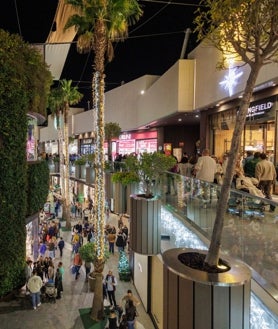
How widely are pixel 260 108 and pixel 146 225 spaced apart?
711 centimetres

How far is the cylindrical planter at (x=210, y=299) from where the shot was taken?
12.0 ft

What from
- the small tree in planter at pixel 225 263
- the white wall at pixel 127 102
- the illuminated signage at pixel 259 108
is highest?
the white wall at pixel 127 102

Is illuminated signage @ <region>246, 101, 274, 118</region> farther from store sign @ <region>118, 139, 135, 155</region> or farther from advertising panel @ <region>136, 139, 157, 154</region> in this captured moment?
store sign @ <region>118, 139, 135, 155</region>

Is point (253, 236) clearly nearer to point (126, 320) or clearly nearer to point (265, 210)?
point (265, 210)

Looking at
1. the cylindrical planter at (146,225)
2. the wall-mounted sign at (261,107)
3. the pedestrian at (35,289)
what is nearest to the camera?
the cylindrical planter at (146,225)

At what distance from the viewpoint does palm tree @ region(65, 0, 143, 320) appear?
1213 cm

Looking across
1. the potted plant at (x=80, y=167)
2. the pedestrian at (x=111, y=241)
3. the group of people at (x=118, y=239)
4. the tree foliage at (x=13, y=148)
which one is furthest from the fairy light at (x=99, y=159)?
→ the potted plant at (x=80, y=167)

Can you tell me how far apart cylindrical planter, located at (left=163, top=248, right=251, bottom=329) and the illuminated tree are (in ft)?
1.24

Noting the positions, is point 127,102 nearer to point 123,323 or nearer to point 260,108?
point 260,108

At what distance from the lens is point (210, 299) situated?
3.65 meters

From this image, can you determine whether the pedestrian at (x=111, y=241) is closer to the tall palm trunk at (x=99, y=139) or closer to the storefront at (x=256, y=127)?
the tall palm trunk at (x=99, y=139)

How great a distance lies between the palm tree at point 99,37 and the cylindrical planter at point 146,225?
268 cm

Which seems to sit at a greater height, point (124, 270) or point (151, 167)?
point (151, 167)

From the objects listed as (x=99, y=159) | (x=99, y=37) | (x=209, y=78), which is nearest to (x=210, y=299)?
(x=99, y=159)
